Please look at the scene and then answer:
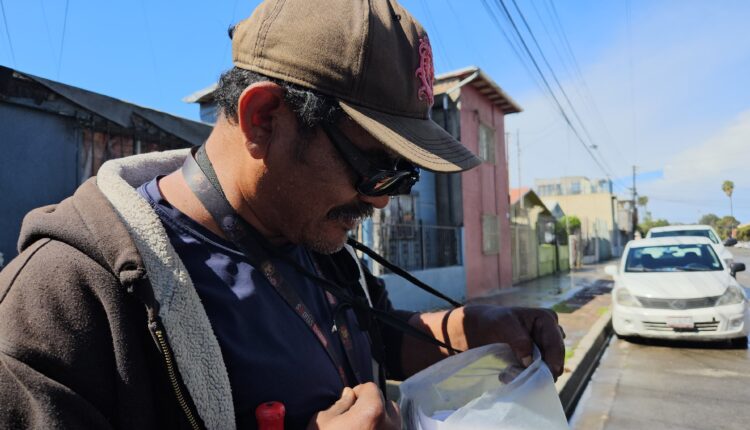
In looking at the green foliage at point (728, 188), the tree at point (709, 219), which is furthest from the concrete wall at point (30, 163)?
the tree at point (709, 219)

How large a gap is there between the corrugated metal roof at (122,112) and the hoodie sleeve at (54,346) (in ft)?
13.5

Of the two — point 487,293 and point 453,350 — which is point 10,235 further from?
point 487,293

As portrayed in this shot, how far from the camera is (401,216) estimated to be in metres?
9.85

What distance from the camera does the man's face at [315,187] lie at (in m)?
1.13

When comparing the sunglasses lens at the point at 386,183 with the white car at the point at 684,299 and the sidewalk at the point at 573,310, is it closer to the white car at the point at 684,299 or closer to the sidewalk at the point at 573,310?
the sidewalk at the point at 573,310

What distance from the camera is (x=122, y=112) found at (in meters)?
4.73

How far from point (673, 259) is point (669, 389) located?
10.5 ft

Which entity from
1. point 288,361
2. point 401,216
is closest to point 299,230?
point 288,361

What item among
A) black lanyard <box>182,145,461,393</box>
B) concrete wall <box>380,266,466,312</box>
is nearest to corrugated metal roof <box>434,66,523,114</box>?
concrete wall <box>380,266,466,312</box>

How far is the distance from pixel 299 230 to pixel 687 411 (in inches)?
179

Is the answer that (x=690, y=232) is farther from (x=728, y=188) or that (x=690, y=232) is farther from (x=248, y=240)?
(x=728, y=188)

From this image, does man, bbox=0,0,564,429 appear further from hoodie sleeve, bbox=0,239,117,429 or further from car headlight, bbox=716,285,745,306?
car headlight, bbox=716,285,745,306

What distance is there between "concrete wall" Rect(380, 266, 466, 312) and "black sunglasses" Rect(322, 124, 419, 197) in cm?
638

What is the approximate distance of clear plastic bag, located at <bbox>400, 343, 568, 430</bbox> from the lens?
116 cm
